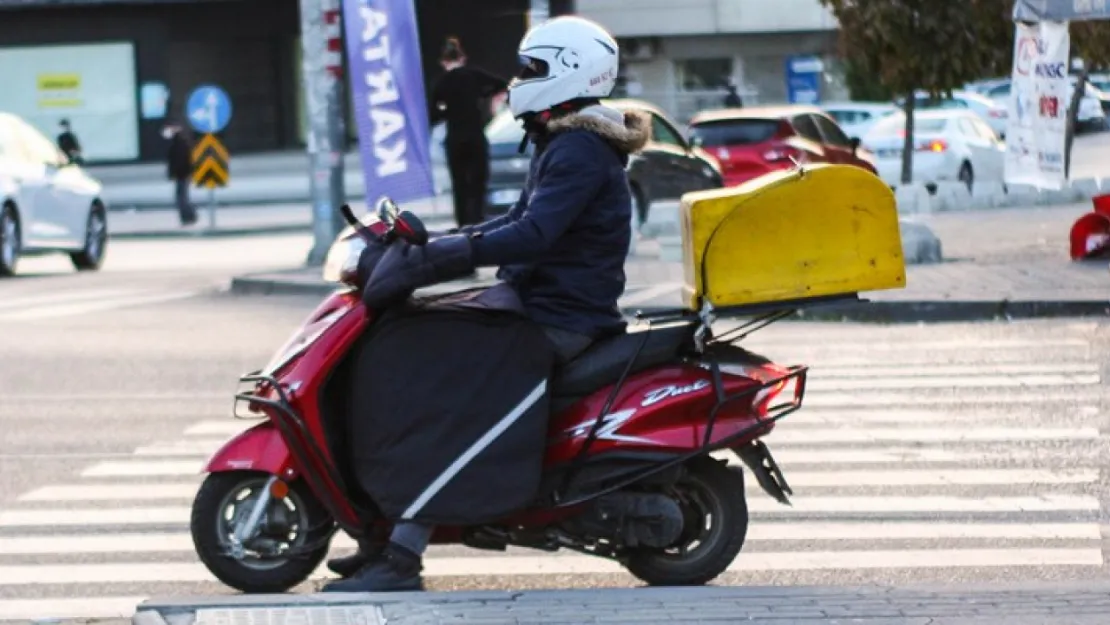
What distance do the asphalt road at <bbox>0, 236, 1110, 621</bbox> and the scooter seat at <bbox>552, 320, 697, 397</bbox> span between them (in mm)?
834

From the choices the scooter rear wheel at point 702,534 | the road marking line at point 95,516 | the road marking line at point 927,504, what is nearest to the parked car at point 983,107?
the road marking line at point 927,504

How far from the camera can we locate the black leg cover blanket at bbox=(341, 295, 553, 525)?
7.14 m

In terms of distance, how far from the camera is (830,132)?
30.7 meters

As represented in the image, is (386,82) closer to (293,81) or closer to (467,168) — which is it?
(467,168)

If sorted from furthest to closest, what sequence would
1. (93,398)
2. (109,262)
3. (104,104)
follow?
(104,104) < (109,262) < (93,398)

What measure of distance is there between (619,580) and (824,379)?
18.0ft

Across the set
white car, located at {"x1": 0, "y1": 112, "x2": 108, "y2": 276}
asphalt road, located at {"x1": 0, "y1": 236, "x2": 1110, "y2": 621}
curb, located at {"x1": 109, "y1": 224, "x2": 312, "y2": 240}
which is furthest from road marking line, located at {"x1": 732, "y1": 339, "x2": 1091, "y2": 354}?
curb, located at {"x1": 109, "y1": 224, "x2": 312, "y2": 240}

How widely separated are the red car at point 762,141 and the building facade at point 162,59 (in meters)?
21.9

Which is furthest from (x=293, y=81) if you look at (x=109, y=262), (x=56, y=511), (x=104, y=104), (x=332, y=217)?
(x=56, y=511)

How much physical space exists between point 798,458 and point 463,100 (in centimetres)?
1003

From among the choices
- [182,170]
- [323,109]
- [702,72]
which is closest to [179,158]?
[182,170]

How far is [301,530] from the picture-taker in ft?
24.2

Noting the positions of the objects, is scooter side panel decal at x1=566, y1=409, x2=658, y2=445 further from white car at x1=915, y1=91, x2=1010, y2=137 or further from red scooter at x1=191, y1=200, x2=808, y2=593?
white car at x1=915, y1=91, x2=1010, y2=137

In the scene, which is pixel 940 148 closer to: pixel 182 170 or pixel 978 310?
pixel 182 170
